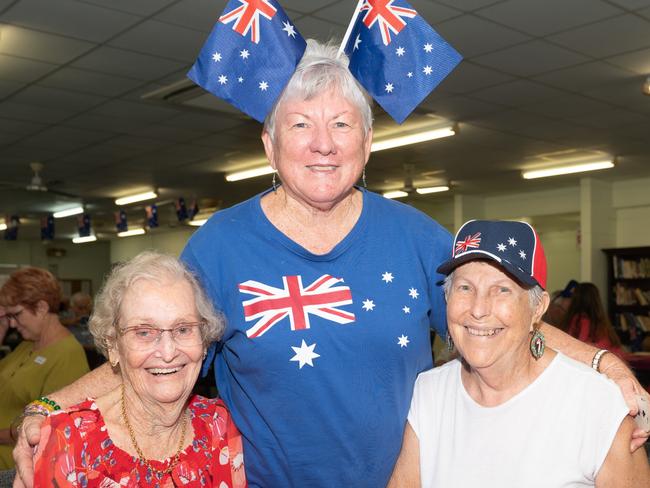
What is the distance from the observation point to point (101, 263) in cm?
2411

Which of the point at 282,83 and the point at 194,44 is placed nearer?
the point at 282,83

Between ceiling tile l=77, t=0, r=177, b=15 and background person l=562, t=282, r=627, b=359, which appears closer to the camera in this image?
ceiling tile l=77, t=0, r=177, b=15

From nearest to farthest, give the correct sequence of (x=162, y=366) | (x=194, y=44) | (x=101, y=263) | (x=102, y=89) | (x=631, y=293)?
(x=162, y=366)
(x=194, y=44)
(x=102, y=89)
(x=631, y=293)
(x=101, y=263)

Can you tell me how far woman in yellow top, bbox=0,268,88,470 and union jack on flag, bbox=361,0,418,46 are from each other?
2722 mm

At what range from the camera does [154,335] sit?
73.5 inches

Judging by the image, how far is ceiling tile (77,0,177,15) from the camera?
4.66 meters

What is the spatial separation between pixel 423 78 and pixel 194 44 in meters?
3.75


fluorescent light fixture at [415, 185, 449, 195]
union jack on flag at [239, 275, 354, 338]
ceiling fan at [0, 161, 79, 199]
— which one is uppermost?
fluorescent light fixture at [415, 185, 449, 195]

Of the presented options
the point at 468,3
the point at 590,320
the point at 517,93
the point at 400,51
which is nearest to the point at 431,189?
the point at 517,93

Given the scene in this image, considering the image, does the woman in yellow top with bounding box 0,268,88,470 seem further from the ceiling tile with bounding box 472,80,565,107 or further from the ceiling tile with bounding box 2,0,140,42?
the ceiling tile with bounding box 472,80,565,107

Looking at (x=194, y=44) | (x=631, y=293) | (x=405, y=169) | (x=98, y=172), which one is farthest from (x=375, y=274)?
(x=631, y=293)

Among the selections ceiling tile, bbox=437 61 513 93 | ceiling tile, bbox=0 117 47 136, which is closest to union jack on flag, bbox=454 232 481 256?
ceiling tile, bbox=437 61 513 93

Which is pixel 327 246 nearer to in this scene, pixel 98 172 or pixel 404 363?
pixel 404 363

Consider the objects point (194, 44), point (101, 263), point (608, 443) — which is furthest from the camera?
point (101, 263)
